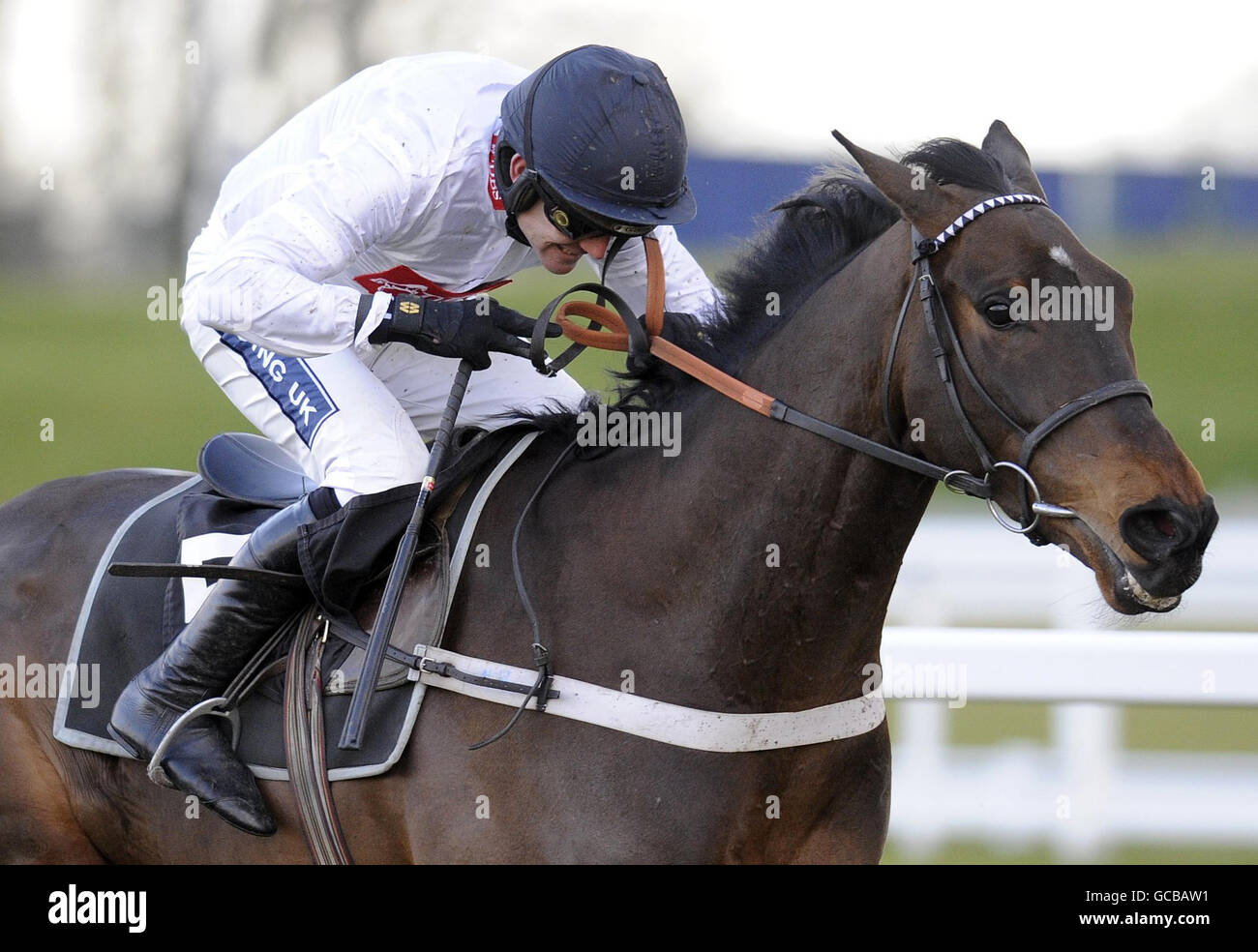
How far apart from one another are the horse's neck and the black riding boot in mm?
815

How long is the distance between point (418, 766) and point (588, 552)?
20.9 inches

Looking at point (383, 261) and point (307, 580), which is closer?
point (307, 580)

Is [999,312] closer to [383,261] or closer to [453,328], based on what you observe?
[453,328]

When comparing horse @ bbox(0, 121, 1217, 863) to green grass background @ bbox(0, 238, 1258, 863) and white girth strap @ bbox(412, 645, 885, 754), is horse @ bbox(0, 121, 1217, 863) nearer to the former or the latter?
white girth strap @ bbox(412, 645, 885, 754)

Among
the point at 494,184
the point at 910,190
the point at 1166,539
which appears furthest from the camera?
the point at 494,184

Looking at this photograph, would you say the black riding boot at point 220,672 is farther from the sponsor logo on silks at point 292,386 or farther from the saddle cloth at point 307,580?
the sponsor logo on silks at point 292,386

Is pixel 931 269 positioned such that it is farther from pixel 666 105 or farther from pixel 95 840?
pixel 95 840

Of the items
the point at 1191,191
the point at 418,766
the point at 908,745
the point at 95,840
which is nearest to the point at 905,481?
the point at 418,766

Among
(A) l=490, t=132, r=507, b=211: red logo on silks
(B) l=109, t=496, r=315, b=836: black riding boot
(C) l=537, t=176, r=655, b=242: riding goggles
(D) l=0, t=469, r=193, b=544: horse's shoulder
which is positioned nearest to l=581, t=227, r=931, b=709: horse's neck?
(C) l=537, t=176, r=655, b=242: riding goggles

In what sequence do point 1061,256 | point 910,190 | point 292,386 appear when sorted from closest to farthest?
point 1061,256, point 910,190, point 292,386

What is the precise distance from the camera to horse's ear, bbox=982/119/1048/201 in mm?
2756

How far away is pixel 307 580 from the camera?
3043mm

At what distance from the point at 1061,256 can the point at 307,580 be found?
5.17 ft

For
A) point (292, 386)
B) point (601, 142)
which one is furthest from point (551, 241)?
point (292, 386)
